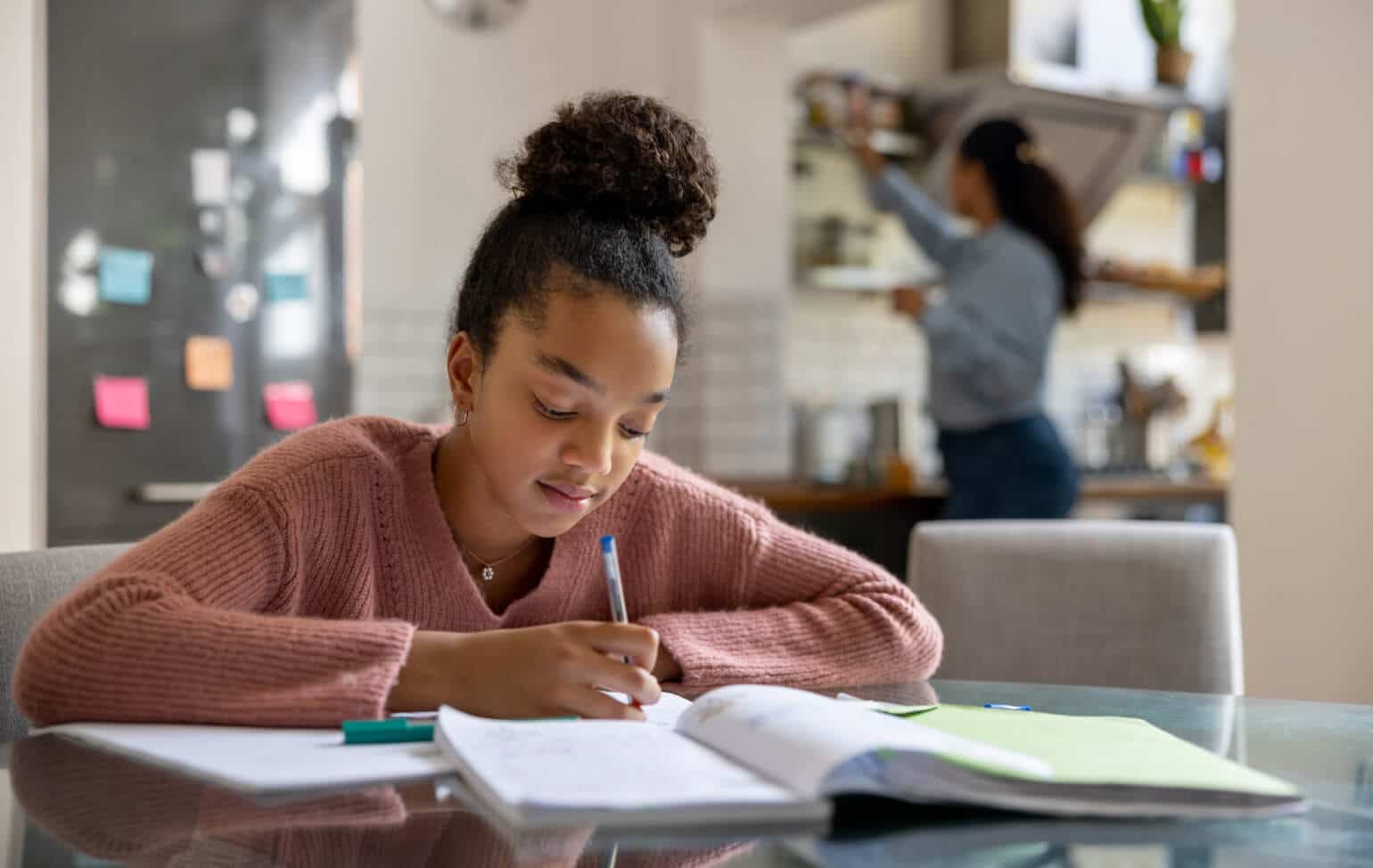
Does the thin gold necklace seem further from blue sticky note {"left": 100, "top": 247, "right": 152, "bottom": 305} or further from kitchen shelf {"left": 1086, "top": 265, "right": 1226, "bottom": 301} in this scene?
kitchen shelf {"left": 1086, "top": 265, "right": 1226, "bottom": 301}

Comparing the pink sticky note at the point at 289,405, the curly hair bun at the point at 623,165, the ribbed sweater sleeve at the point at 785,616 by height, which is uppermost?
the curly hair bun at the point at 623,165

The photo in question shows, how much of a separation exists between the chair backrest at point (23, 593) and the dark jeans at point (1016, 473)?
2448 mm

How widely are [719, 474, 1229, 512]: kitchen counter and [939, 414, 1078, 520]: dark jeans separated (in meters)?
0.20

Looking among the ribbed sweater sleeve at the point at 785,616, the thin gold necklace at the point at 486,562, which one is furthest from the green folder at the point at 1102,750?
the thin gold necklace at the point at 486,562

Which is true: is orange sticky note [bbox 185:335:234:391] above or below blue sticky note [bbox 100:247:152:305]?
below

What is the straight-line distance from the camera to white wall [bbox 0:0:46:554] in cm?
296

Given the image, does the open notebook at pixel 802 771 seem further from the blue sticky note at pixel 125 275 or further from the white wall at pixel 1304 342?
the blue sticky note at pixel 125 275

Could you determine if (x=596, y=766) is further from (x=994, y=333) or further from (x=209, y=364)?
(x=994, y=333)

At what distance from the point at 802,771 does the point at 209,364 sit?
9.01 feet

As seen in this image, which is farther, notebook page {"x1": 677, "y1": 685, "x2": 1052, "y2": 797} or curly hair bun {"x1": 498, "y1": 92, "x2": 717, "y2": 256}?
curly hair bun {"x1": 498, "y1": 92, "x2": 717, "y2": 256}

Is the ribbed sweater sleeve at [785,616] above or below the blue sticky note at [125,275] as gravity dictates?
below

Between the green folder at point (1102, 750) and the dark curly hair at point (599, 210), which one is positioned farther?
the dark curly hair at point (599, 210)

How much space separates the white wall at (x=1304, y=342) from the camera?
258 cm

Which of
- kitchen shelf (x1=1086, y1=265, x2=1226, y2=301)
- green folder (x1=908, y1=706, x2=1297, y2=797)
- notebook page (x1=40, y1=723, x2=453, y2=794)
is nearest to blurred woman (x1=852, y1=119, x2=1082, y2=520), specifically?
kitchen shelf (x1=1086, y1=265, x2=1226, y2=301)
